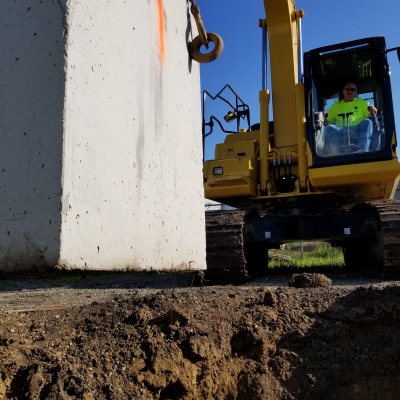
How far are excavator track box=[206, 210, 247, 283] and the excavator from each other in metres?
0.01

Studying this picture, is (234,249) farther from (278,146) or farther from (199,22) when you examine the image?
(199,22)

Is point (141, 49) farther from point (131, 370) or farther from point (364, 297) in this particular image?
point (364, 297)

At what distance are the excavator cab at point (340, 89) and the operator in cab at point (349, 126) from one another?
11 millimetres

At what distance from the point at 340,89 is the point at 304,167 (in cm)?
119

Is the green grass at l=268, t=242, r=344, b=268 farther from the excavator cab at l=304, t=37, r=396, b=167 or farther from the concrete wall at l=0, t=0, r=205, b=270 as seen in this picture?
the concrete wall at l=0, t=0, r=205, b=270

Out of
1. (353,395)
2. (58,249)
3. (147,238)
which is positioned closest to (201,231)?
(147,238)

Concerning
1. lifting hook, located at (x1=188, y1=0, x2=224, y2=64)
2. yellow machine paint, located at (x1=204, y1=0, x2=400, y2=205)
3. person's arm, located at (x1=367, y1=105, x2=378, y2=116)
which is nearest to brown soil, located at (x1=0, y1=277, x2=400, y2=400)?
lifting hook, located at (x1=188, y1=0, x2=224, y2=64)

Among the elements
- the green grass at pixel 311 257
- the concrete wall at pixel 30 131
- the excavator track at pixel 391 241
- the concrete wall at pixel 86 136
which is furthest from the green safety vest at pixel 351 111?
the green grass at pixel 311 257

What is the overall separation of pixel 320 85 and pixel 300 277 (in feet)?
10.7

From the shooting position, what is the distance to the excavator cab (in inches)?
211

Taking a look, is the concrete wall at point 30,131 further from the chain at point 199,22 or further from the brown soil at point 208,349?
the chain at point 199,22

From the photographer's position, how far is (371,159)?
530 cm

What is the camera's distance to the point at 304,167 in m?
6.02

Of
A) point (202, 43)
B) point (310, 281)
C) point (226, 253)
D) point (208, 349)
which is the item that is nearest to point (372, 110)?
point (226, 253)
